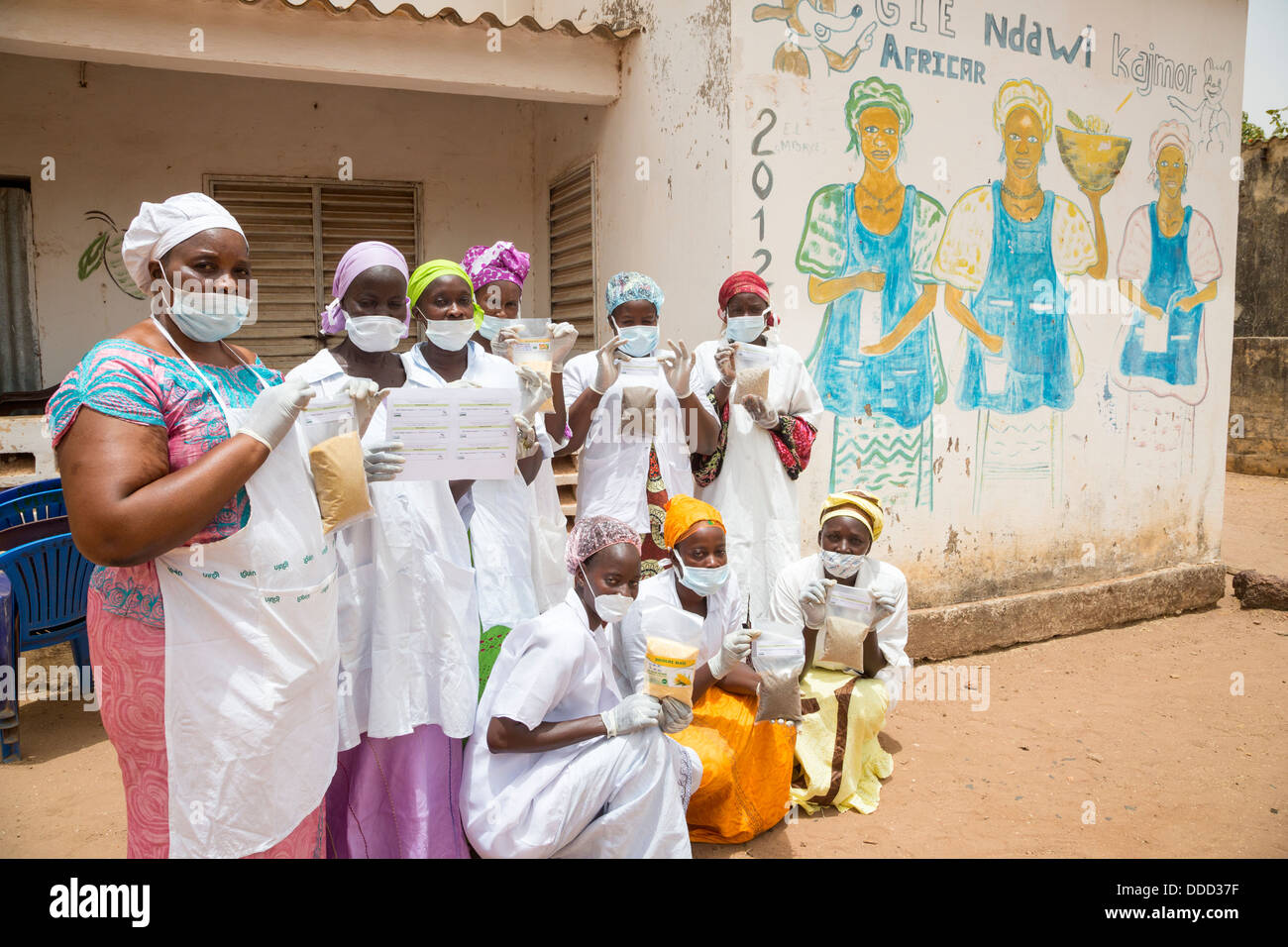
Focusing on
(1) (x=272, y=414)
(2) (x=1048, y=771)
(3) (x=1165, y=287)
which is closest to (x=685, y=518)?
(1) (x=272, y=414)

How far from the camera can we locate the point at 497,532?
2.85 metres

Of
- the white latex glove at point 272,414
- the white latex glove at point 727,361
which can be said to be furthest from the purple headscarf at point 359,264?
the white latex glove at point 727,361

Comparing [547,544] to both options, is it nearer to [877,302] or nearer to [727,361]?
[727,361]

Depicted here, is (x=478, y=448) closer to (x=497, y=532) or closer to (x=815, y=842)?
(x=497, y=532)

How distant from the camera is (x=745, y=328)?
361cm

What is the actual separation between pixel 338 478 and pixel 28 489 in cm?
335

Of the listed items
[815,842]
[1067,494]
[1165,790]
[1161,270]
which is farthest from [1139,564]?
[815,842]

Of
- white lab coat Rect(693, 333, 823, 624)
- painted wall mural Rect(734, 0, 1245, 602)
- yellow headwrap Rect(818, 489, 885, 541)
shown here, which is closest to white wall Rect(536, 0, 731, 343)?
painted wall mural Rect(734, 0, 1245, 602)

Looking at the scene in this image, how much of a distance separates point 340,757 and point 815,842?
179 centimetres

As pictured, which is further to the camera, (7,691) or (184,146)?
(184,146)

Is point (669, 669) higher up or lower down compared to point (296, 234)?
lower down

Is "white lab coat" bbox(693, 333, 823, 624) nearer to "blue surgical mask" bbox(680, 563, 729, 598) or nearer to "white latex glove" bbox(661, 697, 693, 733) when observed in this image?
"blue surgical mask" bbox(680, 563, 729, 598)

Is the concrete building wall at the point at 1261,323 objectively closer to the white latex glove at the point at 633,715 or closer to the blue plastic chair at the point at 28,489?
the white latex glove at the point at 633,715

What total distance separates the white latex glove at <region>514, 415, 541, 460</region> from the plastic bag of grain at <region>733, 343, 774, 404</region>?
1047 mm
